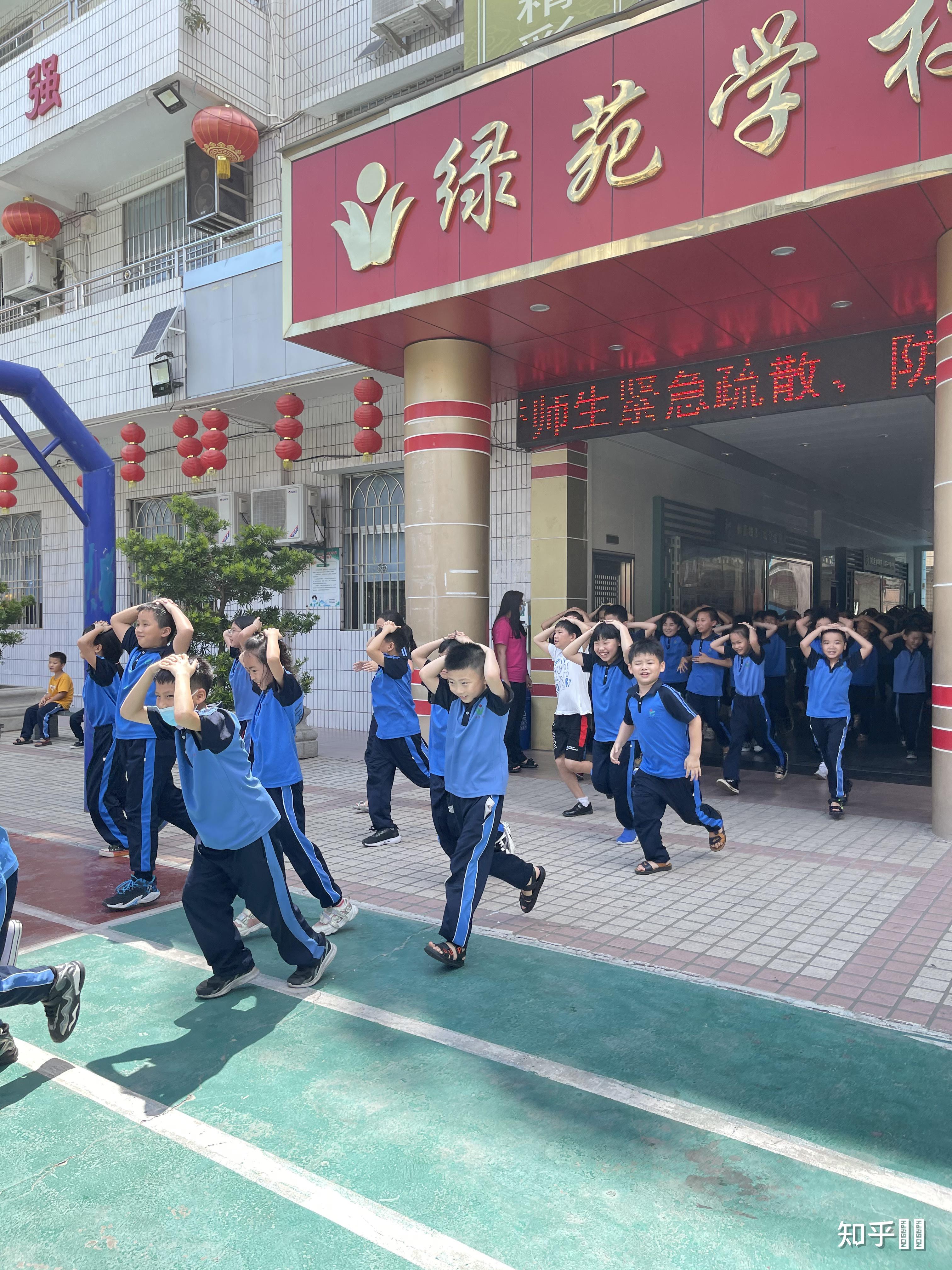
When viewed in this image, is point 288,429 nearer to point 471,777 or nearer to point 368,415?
point 368,415

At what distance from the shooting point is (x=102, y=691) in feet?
20.3

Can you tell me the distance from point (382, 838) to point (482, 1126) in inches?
150

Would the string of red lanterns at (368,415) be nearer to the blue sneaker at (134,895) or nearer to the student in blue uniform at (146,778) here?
the student in blue uniform at (146,778)

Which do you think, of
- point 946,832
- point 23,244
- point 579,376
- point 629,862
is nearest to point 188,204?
point 23,244

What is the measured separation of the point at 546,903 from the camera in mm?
5168

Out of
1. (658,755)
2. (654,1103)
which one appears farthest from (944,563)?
(654,1103)

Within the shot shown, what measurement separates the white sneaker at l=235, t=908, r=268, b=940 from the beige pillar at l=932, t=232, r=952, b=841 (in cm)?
474

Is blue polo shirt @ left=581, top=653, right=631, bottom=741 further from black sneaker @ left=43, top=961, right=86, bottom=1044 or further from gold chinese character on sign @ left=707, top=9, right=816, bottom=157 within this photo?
black sneaker @ left=43, top=961, right=86, bottom=1044

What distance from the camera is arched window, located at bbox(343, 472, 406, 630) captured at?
12.3m

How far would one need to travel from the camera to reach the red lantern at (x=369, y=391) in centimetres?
996

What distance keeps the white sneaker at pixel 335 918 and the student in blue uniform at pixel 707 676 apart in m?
5.37

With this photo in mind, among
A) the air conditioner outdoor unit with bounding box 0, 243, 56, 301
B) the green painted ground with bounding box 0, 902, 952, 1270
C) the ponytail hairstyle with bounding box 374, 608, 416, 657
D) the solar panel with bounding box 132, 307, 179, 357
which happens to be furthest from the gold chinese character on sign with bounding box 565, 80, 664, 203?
the air conditioner outdoor unit with bounding box 0, 243, 56, 301

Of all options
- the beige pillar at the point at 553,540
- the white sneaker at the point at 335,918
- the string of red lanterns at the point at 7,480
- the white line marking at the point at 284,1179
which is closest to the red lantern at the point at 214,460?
the beige pillar at the point at 553,540

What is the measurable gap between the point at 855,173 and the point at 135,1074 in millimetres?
6208
